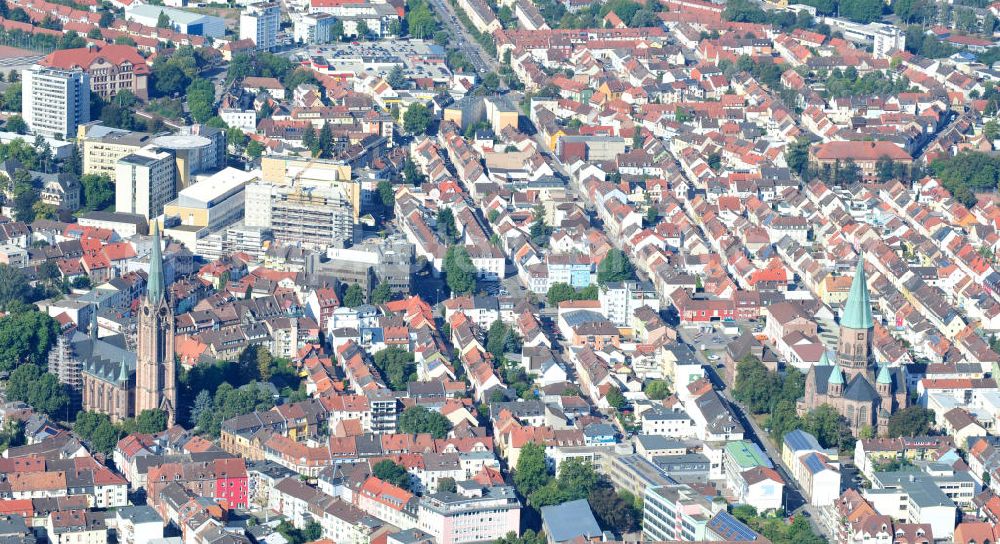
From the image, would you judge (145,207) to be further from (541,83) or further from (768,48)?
(768,48)

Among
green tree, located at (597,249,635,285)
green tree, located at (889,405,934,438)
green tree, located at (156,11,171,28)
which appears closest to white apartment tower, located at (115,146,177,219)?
green tree, located at (597,249,635,285)

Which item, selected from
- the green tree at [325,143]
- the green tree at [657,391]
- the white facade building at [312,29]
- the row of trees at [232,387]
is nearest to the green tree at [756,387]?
the green tree at [657,391]

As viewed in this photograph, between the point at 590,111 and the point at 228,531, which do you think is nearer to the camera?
the point at 228,531

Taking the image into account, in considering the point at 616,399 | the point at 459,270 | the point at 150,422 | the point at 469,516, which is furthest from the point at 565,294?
the point at 469,516

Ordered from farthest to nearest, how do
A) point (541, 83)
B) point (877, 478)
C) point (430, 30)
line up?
point (430, 30), point (541, 83), point (877, 478)

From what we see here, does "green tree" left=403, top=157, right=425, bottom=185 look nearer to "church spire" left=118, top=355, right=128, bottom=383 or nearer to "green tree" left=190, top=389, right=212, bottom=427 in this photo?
"green tree" left=190, top=389, right=212, bottom=427

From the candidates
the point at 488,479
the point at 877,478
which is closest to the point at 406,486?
the point at 488,479

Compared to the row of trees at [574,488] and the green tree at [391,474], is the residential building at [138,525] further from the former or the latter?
the row of trees at [574,488]
